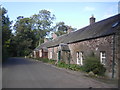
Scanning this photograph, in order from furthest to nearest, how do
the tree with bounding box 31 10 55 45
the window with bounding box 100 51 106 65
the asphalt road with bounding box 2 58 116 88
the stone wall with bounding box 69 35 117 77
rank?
the tree with bounding box 31 10 55 45
the window with bounding box 100 51 106 65
the stone wall with bounding box 69 35 117 77
the asphalt road with bounding box 2 58 116 88

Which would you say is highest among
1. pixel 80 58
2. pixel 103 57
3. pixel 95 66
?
pixel 103 57

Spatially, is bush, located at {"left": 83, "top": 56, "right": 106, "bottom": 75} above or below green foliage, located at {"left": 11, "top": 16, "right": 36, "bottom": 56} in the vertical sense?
below

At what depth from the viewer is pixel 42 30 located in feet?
250

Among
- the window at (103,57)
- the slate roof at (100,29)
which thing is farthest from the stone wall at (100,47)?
the slate roof at (100,29)

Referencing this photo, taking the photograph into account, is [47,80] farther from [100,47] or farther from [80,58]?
[80,58]

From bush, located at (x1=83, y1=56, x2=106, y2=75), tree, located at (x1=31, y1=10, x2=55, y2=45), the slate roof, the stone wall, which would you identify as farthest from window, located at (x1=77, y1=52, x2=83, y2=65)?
tree, located at (x1=31, y1=10, x2=55, y2=45)

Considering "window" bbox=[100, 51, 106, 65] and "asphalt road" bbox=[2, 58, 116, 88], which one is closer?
"asphalt road" bbox=[2, 58, 116, 88]

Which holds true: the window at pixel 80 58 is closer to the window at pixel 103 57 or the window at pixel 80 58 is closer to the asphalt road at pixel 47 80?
the window at pixel 103 57

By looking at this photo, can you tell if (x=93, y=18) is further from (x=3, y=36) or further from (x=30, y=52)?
(x=30, y=52)

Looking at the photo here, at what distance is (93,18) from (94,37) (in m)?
11.6

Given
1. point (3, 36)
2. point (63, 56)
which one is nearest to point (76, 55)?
point (63, 56)

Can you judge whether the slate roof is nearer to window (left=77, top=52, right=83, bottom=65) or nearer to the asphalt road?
window (left=77, top=52, right=83, bottom=65)

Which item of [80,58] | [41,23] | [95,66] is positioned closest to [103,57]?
[95,66]

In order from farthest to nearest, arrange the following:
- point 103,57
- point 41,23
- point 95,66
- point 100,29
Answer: point 41,23 → point 100,29 → point 103,57 → point 95,66
